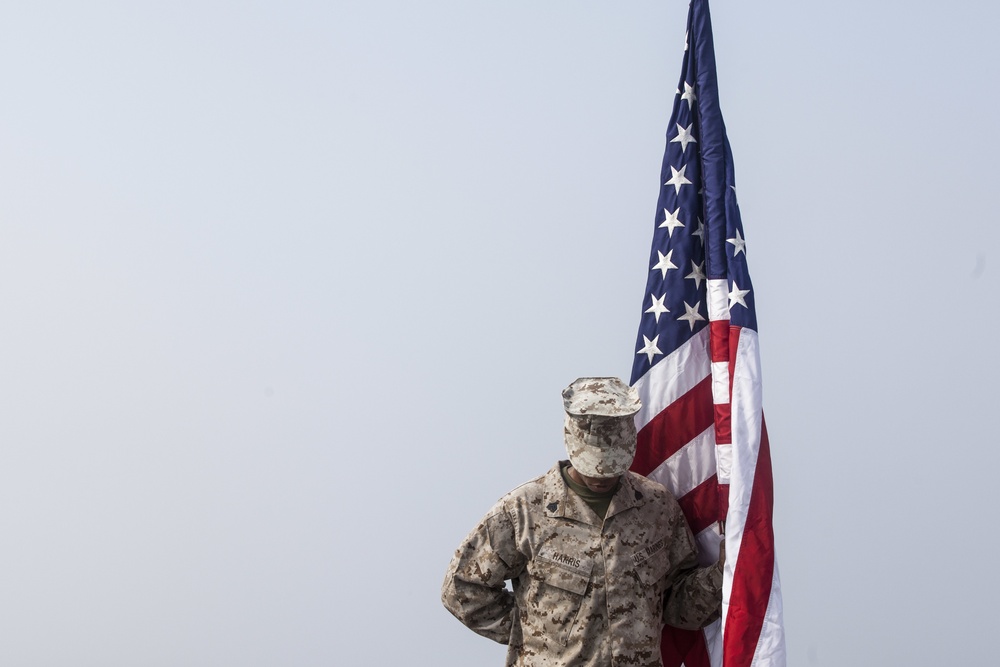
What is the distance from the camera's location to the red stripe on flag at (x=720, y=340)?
389 cm

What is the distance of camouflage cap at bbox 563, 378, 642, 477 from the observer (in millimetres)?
3719

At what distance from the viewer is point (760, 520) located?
3684mm

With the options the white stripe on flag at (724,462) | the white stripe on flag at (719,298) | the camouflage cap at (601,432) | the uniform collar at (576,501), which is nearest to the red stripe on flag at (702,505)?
the white stripe on flag at (724,462)

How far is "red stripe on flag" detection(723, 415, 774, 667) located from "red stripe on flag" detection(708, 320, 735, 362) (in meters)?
0.53

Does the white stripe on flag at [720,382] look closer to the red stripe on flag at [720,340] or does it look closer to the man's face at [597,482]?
the red stripe on flag at [720,340]

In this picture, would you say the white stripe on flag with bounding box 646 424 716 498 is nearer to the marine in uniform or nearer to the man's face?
the marine in uniform

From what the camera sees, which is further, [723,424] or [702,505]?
[702,505]

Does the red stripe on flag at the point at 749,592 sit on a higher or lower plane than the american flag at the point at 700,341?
lower

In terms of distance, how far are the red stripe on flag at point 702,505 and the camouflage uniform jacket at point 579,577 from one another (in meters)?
0.08

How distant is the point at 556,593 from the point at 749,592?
627 millimetres

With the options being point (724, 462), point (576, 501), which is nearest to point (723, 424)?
point (724, 462)

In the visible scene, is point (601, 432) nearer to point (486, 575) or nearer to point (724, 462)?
point (724, 462)

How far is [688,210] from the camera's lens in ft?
13.3

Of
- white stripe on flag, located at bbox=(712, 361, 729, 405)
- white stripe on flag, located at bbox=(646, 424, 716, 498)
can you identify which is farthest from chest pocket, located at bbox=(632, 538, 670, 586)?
white stripe on flag, located at bbox=(712, 361, 729, 405)
